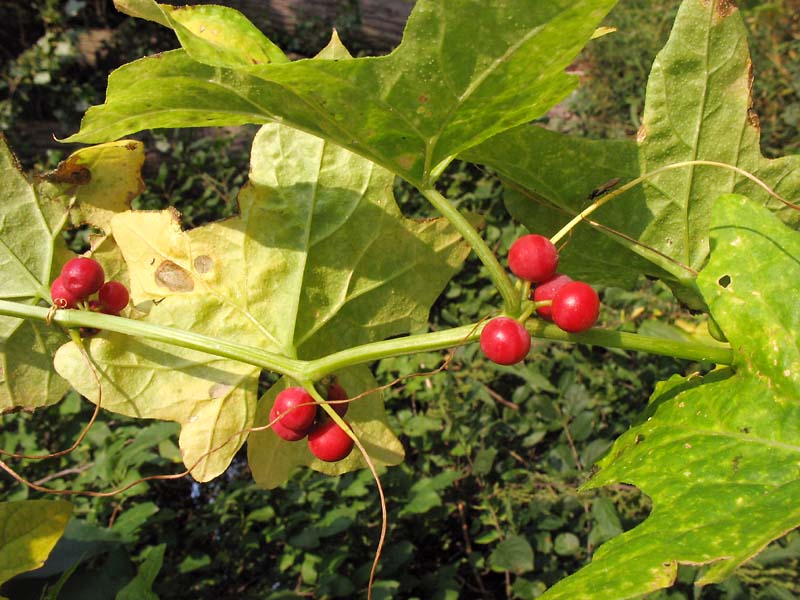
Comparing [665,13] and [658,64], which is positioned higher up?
[658,64]

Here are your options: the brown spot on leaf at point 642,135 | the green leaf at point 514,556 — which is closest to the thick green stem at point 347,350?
the brown spot on leaf at point 642,135

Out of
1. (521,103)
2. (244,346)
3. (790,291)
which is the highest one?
(521,103)

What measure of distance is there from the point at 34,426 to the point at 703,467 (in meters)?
1.84

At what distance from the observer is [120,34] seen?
13.7 feet

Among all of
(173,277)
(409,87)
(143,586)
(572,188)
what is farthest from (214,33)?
(143,586)

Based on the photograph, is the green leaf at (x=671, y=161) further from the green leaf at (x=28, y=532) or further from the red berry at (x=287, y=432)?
the green leaf at (x=28, y=532)

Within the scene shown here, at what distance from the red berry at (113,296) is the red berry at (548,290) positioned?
16.8 inches

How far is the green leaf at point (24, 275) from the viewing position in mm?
764

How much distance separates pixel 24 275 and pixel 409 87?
1.61ft

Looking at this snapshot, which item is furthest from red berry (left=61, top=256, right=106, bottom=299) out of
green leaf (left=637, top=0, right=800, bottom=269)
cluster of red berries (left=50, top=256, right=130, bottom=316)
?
green leaf (left=637, top=0, right=800, bottom=269)

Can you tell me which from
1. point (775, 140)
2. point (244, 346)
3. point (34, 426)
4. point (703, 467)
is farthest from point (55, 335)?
point (775, 140)

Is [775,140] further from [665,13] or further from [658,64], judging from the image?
[658,64]

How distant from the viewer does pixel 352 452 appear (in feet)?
2.66

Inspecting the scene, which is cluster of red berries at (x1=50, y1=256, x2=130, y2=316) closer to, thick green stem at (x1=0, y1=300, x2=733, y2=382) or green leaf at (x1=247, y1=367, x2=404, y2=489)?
thick green stem at (x1=0, y1=300, x2=733, y2=382)
